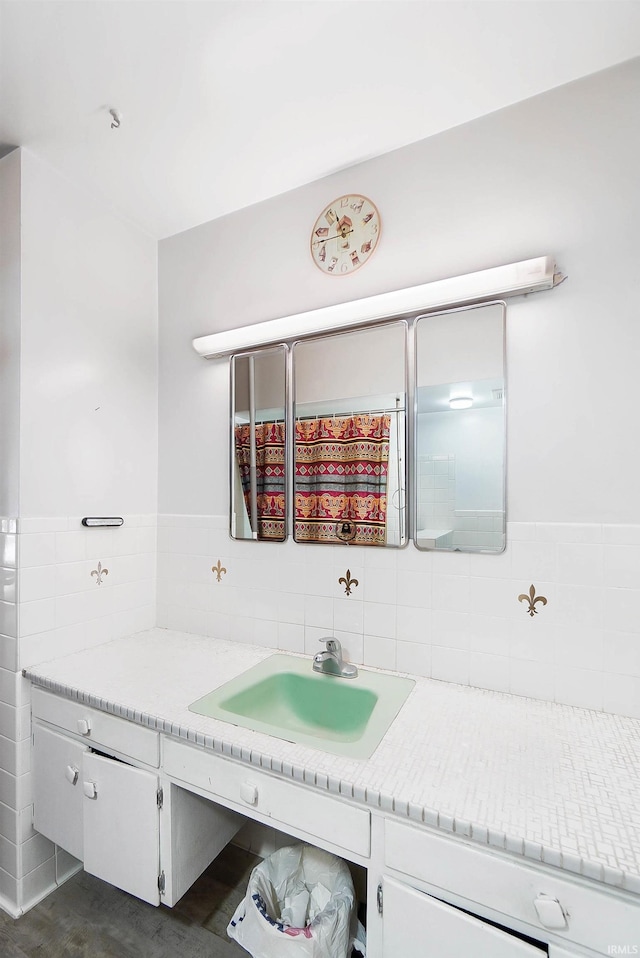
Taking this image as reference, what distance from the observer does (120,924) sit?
56.6 inches

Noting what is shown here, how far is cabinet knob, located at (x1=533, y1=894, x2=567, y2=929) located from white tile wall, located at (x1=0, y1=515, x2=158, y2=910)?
5.15ft

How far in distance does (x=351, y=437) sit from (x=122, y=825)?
1.37m

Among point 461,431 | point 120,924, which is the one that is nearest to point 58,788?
point 120,924

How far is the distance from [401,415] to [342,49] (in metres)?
1.00

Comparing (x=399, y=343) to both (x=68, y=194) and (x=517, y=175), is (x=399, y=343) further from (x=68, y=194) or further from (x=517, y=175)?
(x=68, y=194)

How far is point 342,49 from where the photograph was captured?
1.19m

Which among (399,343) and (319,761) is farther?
(399,343)

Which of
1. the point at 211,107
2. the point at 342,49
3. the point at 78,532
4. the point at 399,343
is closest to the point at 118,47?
the point at 211,107

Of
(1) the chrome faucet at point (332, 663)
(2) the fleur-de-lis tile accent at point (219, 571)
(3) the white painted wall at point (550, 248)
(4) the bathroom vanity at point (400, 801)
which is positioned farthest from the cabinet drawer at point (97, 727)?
(3) the white painted wall at point (550, 248)

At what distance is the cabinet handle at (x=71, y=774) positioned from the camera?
1.40 meters

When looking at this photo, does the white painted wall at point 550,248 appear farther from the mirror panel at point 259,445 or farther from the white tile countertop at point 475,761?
the white tile countertop at point 475,761

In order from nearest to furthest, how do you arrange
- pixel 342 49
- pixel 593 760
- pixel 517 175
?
pixel 593 760 < pixel 342 49 < pixel 517 175

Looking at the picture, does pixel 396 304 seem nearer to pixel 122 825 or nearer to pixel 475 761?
pixel 475 761

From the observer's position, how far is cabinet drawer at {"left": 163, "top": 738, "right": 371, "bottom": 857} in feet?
3.18
